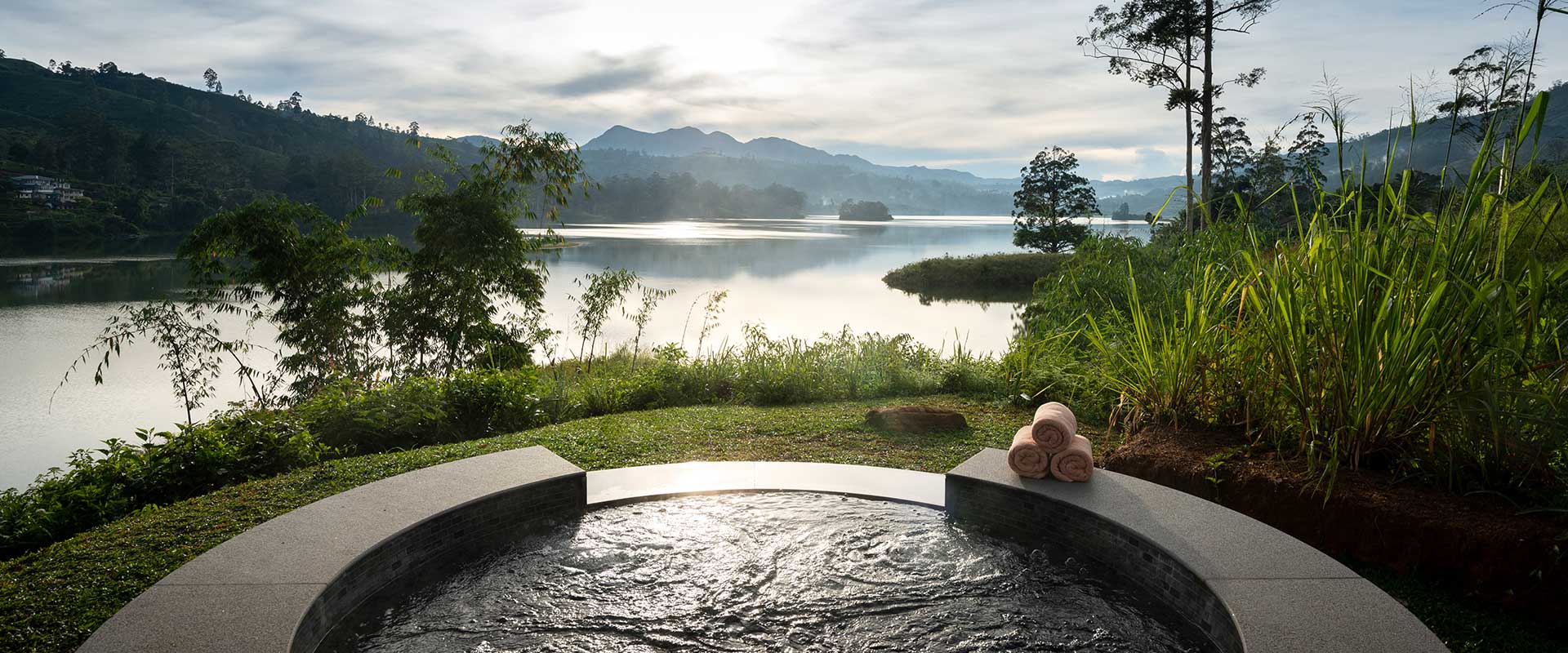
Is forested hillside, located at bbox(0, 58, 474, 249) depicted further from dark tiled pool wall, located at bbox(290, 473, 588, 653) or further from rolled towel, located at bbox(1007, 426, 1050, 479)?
rolled towel, located at bbox(1007, 426, 1050, 479)

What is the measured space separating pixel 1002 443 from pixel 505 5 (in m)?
5.45

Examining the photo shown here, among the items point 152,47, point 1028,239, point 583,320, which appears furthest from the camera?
point 1028,239

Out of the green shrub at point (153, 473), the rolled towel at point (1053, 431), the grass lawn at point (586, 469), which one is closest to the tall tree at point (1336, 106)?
the rolled towel at point (1053, 431)

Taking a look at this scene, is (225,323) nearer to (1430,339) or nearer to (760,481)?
(760,481)

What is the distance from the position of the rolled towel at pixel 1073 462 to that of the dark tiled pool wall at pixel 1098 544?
0.72 feet

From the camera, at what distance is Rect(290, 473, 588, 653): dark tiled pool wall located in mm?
2352

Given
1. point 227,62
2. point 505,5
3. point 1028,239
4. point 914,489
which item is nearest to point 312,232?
point 505,5

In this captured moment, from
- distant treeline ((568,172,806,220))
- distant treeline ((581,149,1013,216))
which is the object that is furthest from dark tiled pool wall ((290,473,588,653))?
distant treeline ((581,149,1013,216))

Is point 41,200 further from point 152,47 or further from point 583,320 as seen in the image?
point 583,320

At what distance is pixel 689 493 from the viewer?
361 centimetres

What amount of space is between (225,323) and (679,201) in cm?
6062

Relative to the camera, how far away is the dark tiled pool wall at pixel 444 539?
2352mm

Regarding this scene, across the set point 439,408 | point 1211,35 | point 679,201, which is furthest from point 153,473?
point 679,201

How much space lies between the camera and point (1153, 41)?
677 inches
